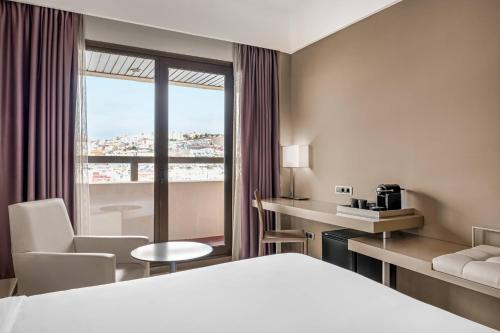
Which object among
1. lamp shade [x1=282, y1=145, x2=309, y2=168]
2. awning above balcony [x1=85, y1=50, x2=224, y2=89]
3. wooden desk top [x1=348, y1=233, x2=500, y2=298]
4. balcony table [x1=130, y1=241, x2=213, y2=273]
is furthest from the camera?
lamp shade [x1=282, y1=145, x2=309, y2=168]

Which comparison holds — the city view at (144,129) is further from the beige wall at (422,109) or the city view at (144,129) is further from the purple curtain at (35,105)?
the beige wall at (422,109)

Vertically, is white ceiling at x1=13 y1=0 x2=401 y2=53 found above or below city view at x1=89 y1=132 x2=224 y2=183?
above

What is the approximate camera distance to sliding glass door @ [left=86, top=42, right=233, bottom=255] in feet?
11.1

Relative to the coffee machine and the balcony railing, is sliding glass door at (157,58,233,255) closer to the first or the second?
the balcony railing

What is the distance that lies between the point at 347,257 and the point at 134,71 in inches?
111

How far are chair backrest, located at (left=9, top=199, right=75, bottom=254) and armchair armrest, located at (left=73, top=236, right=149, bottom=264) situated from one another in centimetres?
8

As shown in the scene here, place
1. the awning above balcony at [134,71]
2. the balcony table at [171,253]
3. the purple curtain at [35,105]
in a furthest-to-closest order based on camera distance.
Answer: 1. the awning above balcony at [134,71]
2. the purple curtain at [35,105]
3. the balcony table at [171,253]

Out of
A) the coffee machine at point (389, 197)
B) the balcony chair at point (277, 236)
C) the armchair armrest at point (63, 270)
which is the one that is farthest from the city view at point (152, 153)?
the coffee machine at point (389, 197)

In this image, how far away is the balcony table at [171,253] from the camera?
2.34 metres

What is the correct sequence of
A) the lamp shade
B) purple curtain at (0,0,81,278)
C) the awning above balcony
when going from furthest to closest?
the lamp shade < the awning above balcony < purple curtain at (0,0,81,278)

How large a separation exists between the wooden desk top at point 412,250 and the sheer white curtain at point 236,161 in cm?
155

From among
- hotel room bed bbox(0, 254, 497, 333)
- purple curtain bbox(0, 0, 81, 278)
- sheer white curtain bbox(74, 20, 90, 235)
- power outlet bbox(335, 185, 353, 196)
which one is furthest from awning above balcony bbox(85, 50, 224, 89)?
hotel room bed bbox(0, 254, 497, 333)

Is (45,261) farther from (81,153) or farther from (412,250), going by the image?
(412,250)

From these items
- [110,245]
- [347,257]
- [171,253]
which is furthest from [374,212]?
[110,245]
